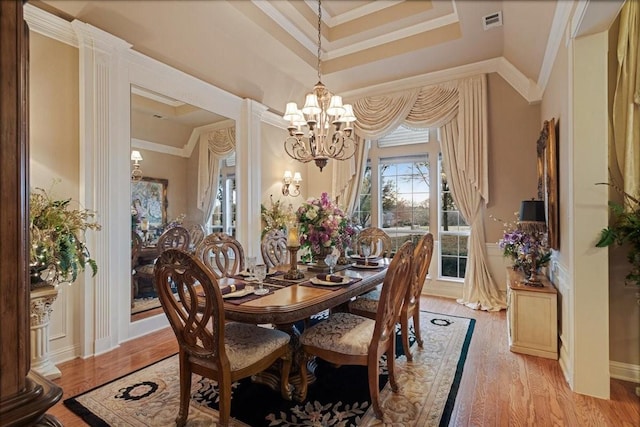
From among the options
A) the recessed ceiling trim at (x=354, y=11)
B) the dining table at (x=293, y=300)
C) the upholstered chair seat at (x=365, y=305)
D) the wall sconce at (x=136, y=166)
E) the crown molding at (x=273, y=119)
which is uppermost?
the recessed ceiling trim at (x=354, y=11)

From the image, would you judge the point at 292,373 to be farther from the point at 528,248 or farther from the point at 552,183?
the point at 552,183

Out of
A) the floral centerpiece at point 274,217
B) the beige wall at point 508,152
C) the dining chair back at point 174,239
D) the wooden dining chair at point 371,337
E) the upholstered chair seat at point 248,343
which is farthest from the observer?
the floral centerpiece at point 274,217

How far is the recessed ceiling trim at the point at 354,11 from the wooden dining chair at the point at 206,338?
3.07 m

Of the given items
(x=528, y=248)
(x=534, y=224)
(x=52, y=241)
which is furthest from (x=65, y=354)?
(x=534, y=224)

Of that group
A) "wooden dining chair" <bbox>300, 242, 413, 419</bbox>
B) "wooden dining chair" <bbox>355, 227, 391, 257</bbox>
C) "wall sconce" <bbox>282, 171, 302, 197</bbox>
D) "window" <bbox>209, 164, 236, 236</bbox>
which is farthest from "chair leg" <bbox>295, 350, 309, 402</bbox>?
"wall sconce" <bbox>282, 171, 302, 197</bbox>

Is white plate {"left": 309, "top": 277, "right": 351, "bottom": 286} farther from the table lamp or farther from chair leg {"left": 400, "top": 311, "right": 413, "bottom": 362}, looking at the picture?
the table lamp

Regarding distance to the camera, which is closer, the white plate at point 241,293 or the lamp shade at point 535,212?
the white plate at point 241,293

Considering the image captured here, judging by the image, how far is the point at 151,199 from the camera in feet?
11.0

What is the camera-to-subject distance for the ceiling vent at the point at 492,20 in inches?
118

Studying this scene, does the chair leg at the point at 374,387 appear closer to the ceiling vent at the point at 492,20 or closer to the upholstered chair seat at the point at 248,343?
the upholstered chair seat at the point at 248,343

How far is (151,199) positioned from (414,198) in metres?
3.58

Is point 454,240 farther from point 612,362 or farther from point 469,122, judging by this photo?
point 612,362

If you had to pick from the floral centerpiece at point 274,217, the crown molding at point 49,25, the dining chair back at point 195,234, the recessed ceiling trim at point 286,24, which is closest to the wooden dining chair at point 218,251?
the dining chair back at point 195,234

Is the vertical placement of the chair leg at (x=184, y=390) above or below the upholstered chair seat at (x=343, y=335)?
below
